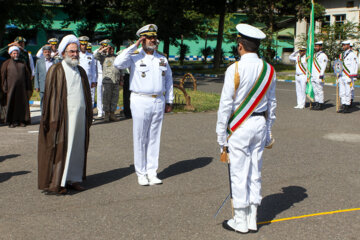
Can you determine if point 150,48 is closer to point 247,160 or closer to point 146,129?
point 146,129

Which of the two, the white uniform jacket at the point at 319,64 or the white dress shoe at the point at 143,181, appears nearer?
the white dress shoe at the point at 143,181

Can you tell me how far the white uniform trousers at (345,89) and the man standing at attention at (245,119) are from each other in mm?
10514

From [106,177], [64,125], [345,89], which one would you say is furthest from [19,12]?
[64,125]

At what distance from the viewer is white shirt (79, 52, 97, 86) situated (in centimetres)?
1247

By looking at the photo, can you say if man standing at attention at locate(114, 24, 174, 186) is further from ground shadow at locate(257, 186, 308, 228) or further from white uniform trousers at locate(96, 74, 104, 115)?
white uniform trousers at locate(96, 74, 104, 115)

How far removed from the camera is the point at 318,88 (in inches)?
624

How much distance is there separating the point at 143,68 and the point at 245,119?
2212mm

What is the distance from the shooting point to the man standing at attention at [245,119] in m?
4.99

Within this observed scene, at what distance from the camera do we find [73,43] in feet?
21.6

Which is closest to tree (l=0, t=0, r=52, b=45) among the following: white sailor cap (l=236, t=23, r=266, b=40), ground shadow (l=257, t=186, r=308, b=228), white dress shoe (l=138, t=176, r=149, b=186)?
white dress shoe (l=138, t=176, r=149, b=186)

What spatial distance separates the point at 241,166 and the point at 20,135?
6.85 m

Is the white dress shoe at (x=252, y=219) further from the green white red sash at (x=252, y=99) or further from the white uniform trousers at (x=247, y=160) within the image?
the green white red sash at (x=252, y=99)

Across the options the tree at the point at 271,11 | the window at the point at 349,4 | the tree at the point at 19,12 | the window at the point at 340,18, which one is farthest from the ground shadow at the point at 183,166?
Result: the window at the point at 340,18

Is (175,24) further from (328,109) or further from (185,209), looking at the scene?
(185,209)
